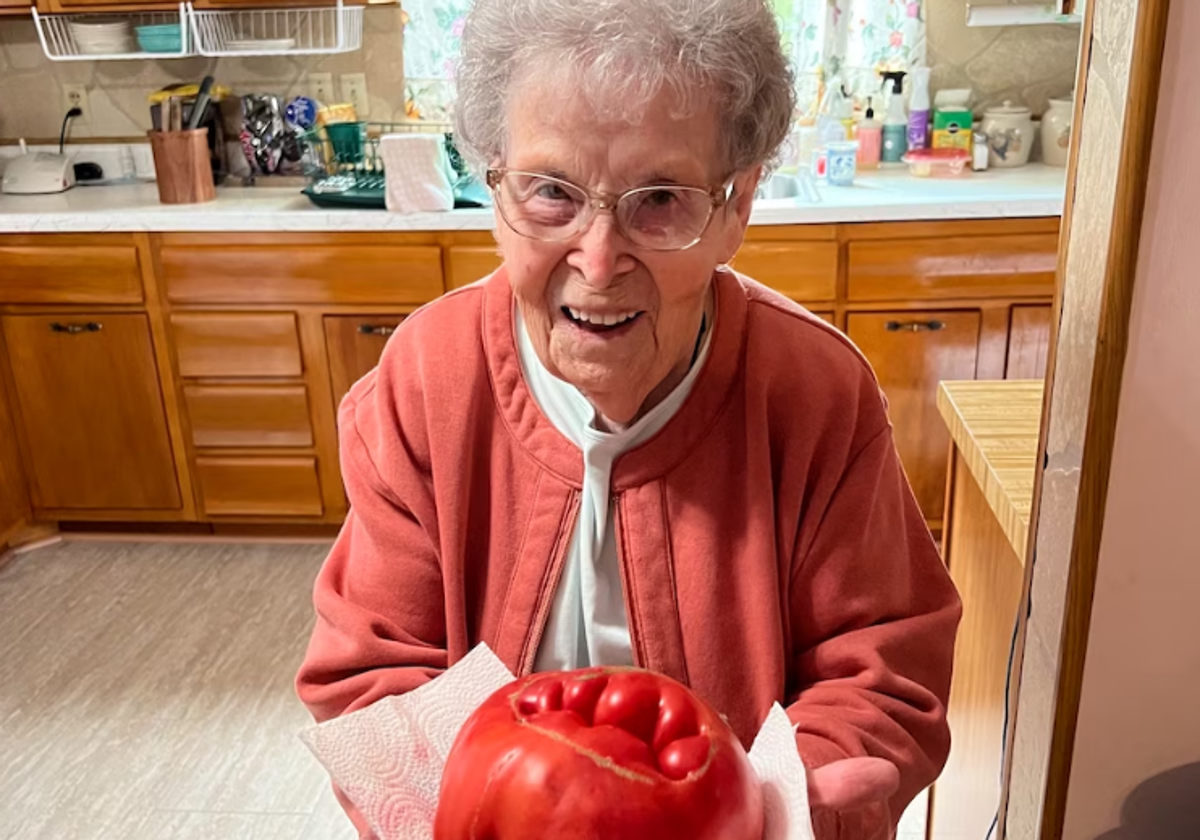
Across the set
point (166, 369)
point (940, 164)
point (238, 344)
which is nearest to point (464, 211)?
point (238, 344)

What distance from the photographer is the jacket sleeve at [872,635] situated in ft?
3.27

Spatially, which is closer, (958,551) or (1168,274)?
(1168,274)

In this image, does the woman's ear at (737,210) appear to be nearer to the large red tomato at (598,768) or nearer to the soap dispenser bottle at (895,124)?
the large red tomato at (598,768)

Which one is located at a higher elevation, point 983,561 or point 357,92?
point 357,92

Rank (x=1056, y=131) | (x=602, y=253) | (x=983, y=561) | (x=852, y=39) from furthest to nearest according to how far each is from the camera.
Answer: (x=852, y=39)
(x=1056, y=131)
(x=983, y=561)
(x=602, y=253)

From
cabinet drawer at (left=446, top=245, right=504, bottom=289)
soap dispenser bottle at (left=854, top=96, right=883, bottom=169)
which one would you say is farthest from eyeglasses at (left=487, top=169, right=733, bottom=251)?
soap dispenser bottle at (left=854, top=96, right=883, bottom=169)

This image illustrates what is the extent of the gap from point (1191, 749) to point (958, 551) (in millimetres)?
657

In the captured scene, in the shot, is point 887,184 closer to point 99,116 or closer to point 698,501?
point 698,501

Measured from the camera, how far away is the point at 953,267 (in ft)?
8.81

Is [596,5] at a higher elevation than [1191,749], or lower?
higher

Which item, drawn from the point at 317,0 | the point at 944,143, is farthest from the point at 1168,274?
the point at 317,0

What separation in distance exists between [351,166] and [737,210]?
2.43m

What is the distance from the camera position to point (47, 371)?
3.01 m

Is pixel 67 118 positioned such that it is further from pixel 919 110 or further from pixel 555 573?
pixel 555 573
